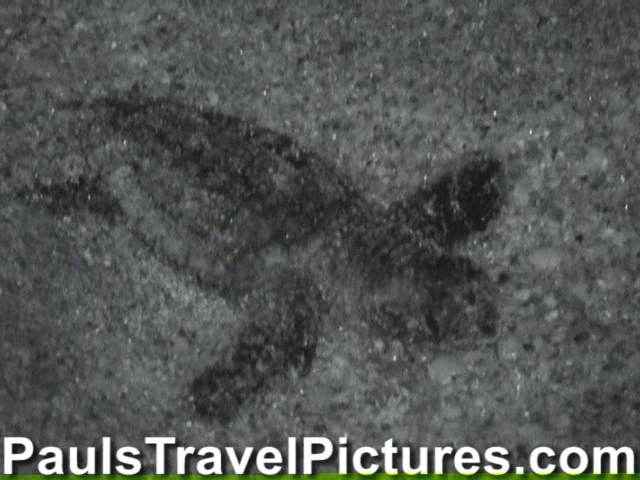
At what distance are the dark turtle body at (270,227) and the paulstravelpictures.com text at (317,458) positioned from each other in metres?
0.08

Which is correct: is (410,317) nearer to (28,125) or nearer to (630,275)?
(630,275)

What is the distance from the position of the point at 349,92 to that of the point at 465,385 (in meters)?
0.42

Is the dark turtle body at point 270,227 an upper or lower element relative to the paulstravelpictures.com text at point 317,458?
upper

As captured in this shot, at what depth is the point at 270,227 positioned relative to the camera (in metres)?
1.04

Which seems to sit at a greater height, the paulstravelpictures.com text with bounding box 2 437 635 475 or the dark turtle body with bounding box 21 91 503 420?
the dark turtle body with bounding box 21 91 503 420

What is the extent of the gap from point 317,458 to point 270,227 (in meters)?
0.32

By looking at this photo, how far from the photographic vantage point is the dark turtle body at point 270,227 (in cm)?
103

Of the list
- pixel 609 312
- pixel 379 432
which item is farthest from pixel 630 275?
pixel 379 432

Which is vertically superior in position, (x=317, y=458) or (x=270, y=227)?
(x=270, y=227)

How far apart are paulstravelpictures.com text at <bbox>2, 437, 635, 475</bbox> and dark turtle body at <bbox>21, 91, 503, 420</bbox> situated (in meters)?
0.08

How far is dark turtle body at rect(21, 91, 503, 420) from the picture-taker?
1.03 m

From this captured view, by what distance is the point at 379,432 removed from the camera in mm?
1050

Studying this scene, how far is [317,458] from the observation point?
1064mm

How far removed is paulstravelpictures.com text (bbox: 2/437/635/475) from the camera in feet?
3.47
